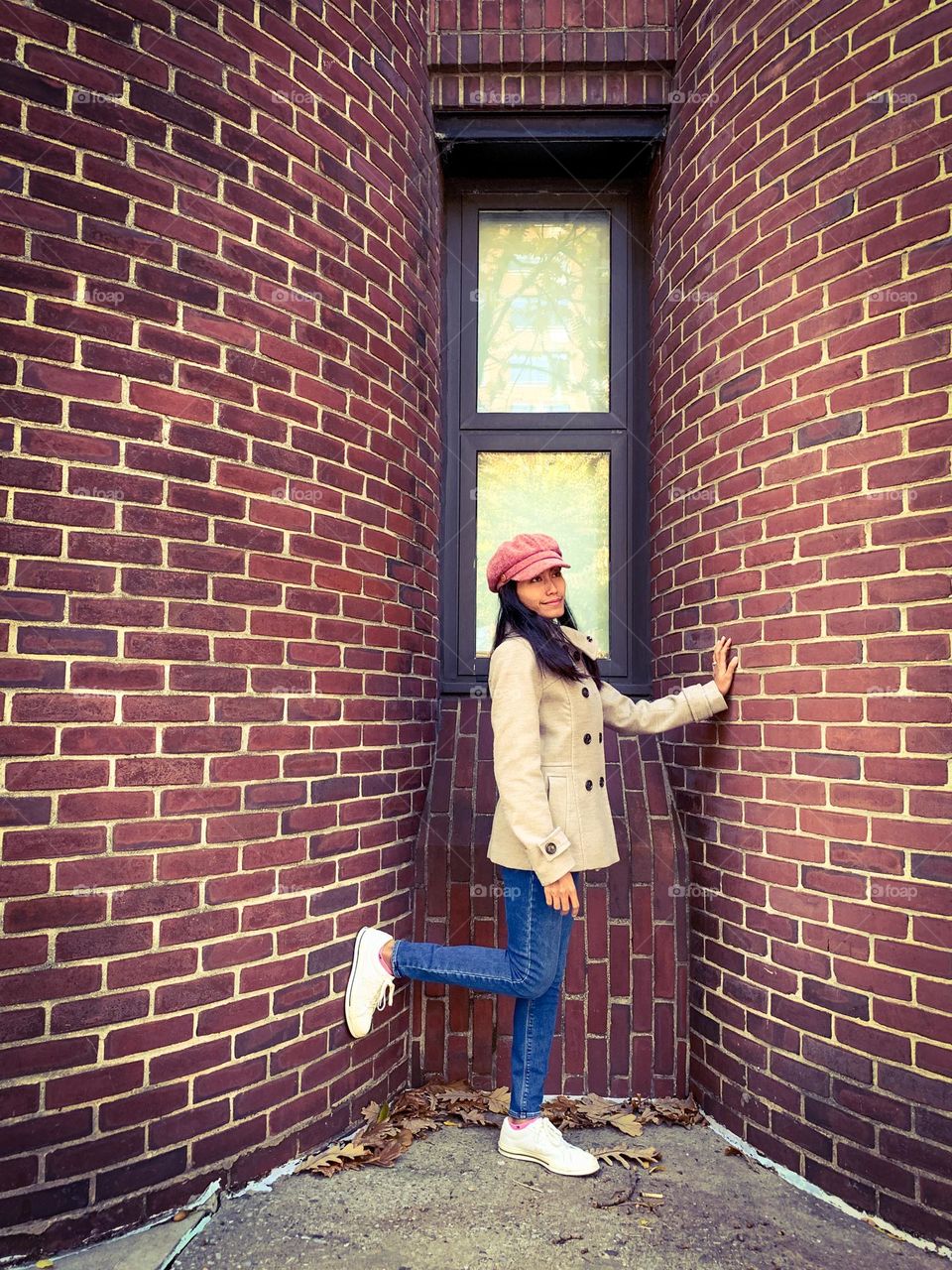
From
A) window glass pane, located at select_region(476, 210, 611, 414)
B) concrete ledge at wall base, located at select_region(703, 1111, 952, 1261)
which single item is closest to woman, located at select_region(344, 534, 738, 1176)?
concrete ledge at wall base, located at select_region(703, 1111, 952, 1261)

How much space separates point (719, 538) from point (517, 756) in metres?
1.21

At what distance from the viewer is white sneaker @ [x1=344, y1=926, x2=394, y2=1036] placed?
8.89 feet

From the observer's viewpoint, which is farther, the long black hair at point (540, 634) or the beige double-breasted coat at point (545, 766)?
the long black hair at point (540, 634)

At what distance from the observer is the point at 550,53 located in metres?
3.60

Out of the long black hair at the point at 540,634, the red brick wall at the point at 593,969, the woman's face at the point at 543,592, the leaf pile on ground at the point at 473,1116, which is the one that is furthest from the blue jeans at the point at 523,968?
the woman's face at the point at 543,592

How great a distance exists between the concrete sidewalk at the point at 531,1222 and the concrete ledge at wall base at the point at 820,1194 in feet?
0.08

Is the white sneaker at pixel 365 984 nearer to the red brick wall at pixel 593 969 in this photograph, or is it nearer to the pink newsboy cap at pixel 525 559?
the red brick wall at pixel 593 969

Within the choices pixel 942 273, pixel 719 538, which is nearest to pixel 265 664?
pixel 719 538

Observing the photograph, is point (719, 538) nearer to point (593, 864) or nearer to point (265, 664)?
point (593, 864)

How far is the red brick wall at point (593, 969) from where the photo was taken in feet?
9.92

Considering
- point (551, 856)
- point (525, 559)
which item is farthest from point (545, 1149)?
point (525, 559)

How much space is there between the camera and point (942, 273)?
2.26 meters

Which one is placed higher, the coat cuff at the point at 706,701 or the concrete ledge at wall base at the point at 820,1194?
the coat cuff at the point at 706,701

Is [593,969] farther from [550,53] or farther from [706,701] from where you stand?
[550,53]
